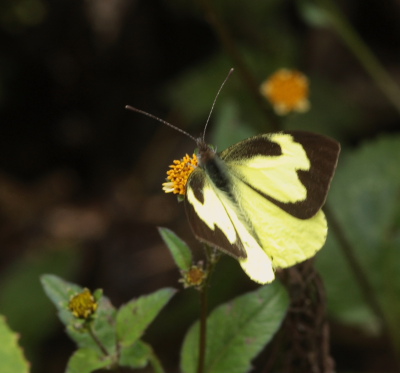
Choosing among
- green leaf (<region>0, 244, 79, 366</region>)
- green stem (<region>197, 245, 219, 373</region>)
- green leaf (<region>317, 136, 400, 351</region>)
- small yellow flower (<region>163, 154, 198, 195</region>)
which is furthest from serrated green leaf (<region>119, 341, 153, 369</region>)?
green leaf (<region>0, 244, 79, 366</region>)

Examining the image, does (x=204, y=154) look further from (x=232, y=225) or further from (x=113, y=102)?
(x=113, y=102)

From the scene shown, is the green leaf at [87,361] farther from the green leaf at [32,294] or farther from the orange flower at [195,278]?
the green leaf at [32,294]

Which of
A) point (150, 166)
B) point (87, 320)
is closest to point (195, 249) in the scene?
point (150, 166)

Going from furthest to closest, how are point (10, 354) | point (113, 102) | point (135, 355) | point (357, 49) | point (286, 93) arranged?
point (113, 102) < point (286, 93) < point (357, 49) < point (10, 354) < point (135, 355)

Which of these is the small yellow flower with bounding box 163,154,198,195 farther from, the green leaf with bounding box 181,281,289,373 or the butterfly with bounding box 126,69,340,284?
the green leaf with bounding box 181,281,289,373

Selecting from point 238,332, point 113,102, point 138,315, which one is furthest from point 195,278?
point 113,102

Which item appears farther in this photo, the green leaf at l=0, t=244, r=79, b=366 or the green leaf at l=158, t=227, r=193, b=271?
the green leaf at l=0, t=244, r=79, b=366

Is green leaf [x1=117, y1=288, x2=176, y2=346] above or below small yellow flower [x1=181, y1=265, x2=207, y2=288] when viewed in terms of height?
below
